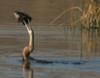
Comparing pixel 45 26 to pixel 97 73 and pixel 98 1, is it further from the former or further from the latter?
pixel 97 73

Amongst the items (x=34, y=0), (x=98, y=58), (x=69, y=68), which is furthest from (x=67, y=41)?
(x=34, y=0)

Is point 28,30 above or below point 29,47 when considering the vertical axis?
above

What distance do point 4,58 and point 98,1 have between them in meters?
5.76

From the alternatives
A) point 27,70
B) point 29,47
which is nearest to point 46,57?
point 29,47

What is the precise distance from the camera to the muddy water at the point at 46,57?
40.6 feet

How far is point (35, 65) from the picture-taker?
13.5 meters

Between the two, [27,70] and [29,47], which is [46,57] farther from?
[27,70]

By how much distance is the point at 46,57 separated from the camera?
1429 cm

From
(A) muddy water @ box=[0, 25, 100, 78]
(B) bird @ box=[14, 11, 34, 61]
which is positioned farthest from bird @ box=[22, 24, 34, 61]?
(A) muddy water @ box=[0, 25, 100, 78]

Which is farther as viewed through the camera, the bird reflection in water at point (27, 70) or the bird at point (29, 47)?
the bird at point (29, 47)

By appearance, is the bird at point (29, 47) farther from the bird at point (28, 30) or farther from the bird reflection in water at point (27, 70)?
the bird reflection in water at point (27, 70)

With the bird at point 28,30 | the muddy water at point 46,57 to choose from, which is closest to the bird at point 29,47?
the bird at point 28,30

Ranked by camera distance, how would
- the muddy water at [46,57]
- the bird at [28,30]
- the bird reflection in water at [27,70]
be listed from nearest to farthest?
1. the bird reflection in water at [27,70]
2. the muddy water at [46,57]
3. the bird at [28,30]

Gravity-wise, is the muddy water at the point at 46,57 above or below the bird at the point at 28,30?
below
